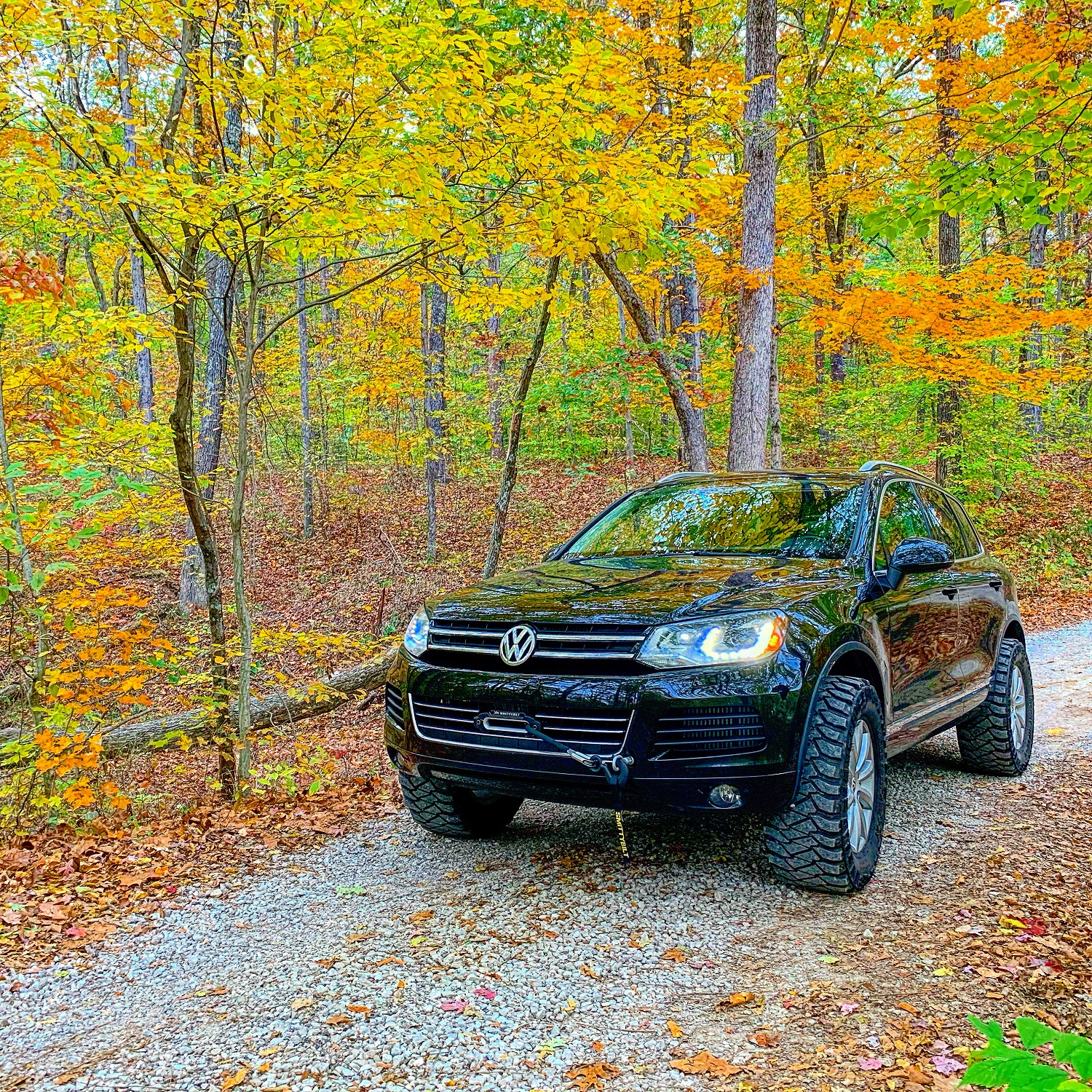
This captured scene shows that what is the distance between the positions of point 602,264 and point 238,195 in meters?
6.01

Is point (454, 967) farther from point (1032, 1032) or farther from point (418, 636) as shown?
point (1032, 1032)

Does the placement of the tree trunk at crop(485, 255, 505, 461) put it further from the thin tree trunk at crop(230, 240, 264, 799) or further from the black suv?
the black suv

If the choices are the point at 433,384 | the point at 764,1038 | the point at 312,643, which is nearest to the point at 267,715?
the point at 312,643

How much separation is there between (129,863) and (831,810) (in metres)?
3.59

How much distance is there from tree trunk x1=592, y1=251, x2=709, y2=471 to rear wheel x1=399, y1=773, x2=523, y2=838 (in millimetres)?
7202

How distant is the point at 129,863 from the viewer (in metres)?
4.37

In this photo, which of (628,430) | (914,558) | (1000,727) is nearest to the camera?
(914,558)

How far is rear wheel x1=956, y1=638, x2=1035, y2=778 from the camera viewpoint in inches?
211

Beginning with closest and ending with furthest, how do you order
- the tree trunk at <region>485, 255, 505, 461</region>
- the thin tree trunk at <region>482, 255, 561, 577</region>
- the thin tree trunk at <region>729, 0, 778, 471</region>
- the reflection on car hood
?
the reflection on car hood, the thin tree trunk at <region>729, 0, 778, 471</region>, the thin tree trunk at <region>482, 255, 561, 577</region>, the tree trunk at <region>485, 255, 505, 461</region>

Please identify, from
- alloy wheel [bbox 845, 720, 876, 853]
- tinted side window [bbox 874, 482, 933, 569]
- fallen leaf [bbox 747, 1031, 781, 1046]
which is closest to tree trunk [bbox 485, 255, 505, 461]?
tinted side window [bbox 874, 482, 933, 569]

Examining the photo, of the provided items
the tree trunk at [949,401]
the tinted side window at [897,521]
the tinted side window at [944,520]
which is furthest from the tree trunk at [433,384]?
the tinted side window at [897,521]

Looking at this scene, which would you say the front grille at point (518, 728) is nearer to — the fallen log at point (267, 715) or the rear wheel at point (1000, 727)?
the rear wheel at point (1000, 727)

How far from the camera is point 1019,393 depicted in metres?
12.9

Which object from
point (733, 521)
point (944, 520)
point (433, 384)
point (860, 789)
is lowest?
point (860, 789)
